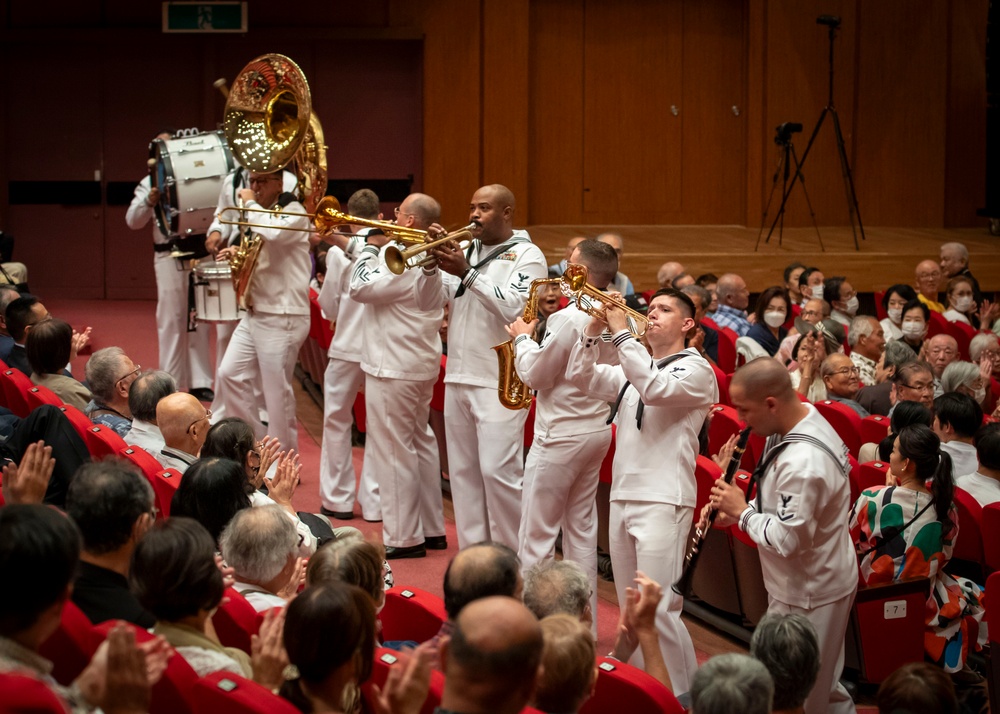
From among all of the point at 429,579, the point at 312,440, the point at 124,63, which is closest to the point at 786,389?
the point at 429,579

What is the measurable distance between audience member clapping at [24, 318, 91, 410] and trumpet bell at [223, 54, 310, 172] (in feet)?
5.56

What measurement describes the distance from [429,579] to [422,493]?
55 cm

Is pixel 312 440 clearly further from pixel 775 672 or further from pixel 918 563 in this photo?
pixel 775 672

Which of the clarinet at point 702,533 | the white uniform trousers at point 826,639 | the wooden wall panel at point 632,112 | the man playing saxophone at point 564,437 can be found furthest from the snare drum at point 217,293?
the wooden wall panel at point 632,112

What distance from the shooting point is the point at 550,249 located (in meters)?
10.4

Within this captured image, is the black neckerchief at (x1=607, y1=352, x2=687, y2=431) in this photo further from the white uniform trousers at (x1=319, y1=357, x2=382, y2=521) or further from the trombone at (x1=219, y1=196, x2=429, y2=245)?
the white uniform trousers at (x1=319, y1=357, x2=382, y2=521)

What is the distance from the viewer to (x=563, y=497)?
14.9 feet

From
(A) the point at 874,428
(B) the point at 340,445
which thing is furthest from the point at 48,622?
(A) the point at 874,428

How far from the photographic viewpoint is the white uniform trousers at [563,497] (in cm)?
447

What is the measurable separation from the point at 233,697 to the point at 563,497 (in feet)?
7.83

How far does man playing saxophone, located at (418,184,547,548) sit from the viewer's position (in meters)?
4.89

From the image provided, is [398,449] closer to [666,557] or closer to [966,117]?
[666,557]

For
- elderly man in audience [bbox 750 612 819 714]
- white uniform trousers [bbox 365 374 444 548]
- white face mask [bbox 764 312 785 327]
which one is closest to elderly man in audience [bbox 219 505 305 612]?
elderly man in audience [bbox 750 612 819 714]

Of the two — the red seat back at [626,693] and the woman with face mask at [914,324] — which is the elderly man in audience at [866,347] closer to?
the woman with face mask at [914,324]
